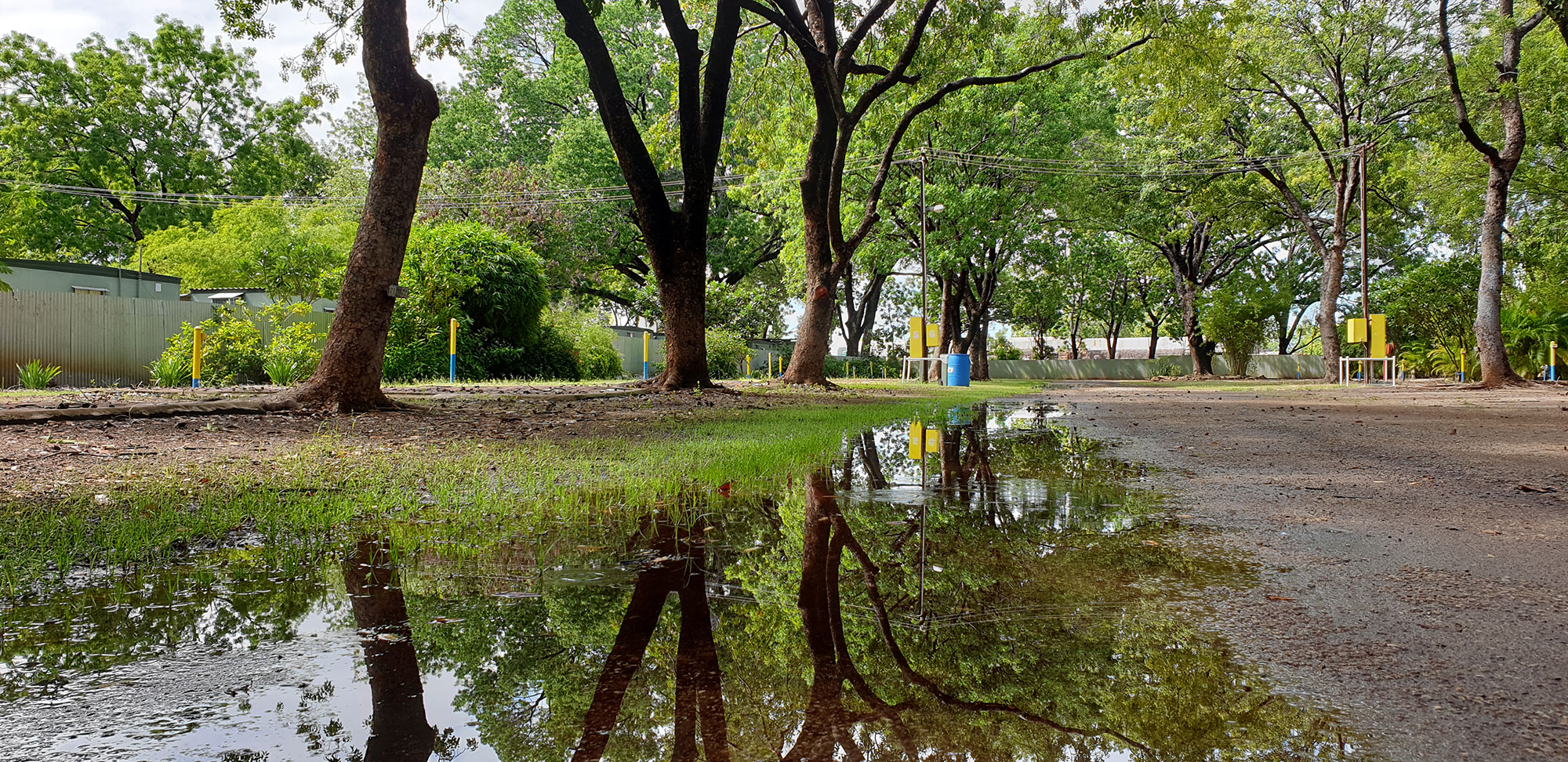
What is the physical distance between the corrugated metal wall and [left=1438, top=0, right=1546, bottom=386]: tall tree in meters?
26.9

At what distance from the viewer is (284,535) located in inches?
124

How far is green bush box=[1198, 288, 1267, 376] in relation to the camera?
38.2 m

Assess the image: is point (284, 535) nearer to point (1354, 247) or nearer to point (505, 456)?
point (505, 456)

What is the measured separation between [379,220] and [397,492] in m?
5.58

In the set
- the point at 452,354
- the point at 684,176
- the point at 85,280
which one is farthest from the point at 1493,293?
the point at 85,280

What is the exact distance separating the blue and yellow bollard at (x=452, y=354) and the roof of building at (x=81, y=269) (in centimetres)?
1211

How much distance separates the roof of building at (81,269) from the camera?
22.2 metres

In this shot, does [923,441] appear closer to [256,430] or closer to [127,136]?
[256,430]

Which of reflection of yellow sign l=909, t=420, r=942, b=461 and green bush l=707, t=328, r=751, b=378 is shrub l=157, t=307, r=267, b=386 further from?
reflection of yellow sign l=909, t=420, r=942, b=461

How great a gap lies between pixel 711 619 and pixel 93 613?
1.65 m

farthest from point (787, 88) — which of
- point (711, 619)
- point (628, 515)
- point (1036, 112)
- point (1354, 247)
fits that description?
point (1354, 247)

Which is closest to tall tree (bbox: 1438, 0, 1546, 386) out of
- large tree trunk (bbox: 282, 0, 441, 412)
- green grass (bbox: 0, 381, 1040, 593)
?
green grass (bbox: 0, 381, 1040, 593)

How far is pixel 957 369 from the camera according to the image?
23.1 meters

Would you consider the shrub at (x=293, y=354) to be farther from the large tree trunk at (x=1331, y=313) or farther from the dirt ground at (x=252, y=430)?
the large tree trunk at (x=1331, y=313)
